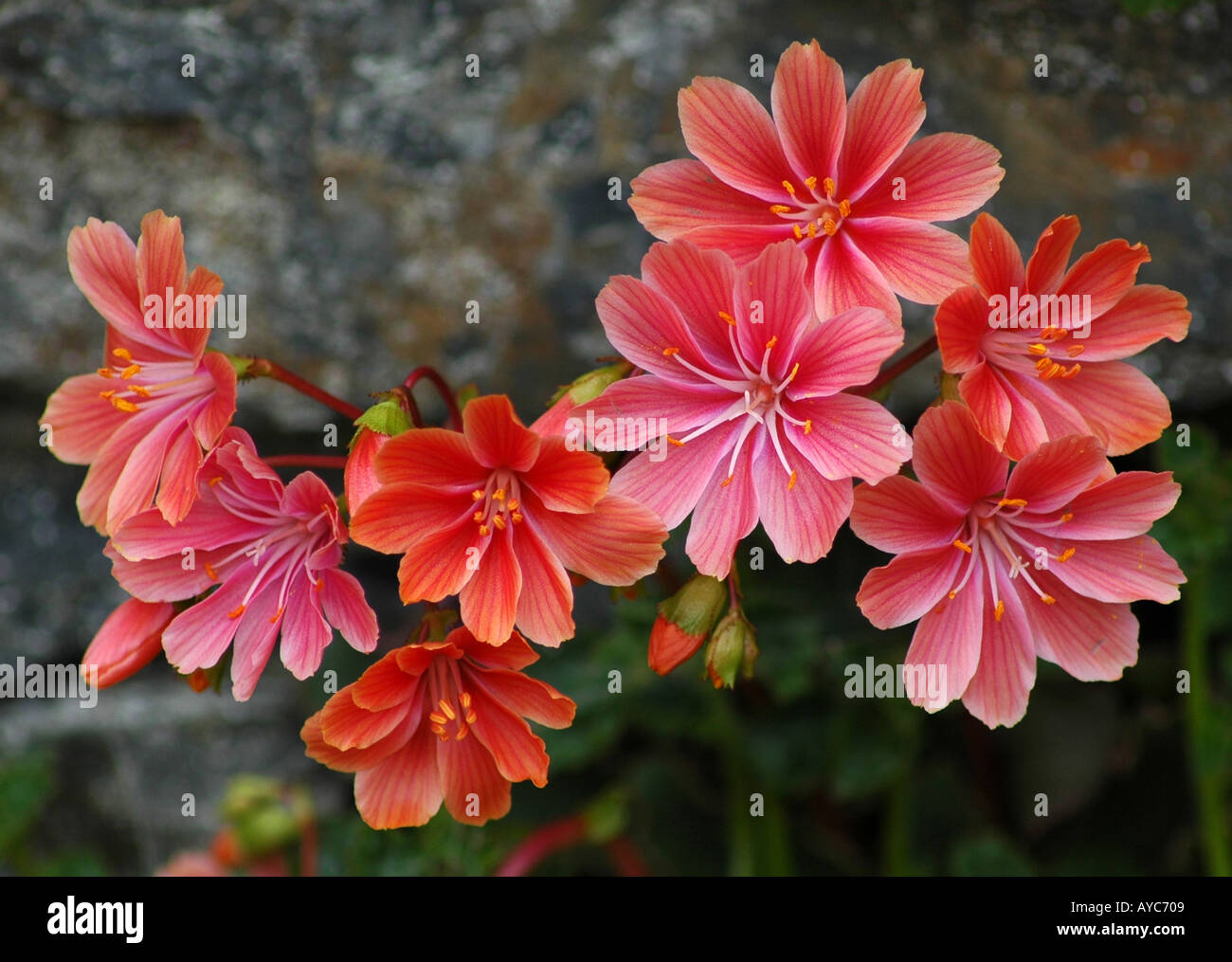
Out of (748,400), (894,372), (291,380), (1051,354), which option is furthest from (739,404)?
(291,380)

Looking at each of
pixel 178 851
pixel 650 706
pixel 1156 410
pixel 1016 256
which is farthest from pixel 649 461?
pixel 178 851

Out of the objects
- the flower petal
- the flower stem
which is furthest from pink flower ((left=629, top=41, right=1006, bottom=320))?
the flower stem

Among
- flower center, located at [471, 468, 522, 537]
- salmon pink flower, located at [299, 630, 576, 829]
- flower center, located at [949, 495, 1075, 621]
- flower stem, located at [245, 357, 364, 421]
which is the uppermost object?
flower stem, located at [245, 357, 364, 421]

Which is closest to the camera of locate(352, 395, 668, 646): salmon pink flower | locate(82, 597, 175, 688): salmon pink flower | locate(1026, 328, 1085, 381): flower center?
locate(352, 395, 668, 646): salmon pink flower

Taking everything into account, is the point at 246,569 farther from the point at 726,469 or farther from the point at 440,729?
the point at 726,469

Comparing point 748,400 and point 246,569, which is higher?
point 748,400

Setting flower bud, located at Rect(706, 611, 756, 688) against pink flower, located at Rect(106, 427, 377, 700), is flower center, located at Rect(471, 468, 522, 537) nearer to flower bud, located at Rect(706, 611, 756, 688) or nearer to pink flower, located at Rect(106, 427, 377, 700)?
pink flower, located at Rect(106, 427, 377, 700)
